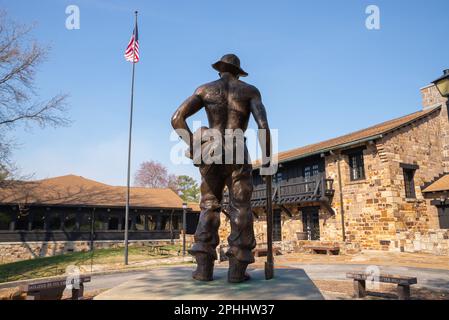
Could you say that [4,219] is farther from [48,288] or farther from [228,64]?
[228,64]

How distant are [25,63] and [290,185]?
16.2 m

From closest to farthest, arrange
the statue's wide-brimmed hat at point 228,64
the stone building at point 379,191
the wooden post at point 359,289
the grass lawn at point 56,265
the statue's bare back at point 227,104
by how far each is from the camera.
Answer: the statue's bare back at point 227,104 < the statue's wide-brimmed hat at point 228,64 < the wooden post at point 359,289 < the grass lawn at point 56,265 < the stone building at point 379,191

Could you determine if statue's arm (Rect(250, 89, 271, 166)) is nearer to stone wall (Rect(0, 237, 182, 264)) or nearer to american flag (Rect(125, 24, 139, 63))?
american flag (Rect(125, 24, 139, 63))

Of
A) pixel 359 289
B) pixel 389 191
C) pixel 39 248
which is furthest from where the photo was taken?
pixel 39 248

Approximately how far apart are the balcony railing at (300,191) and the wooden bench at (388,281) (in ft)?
33.4

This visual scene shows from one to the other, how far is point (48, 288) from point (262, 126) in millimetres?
4383

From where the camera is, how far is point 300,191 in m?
19.8

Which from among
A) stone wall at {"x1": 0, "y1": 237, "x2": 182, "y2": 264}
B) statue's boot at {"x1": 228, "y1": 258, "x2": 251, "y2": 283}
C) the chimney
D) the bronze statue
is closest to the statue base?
statue's boot at {"x1": 228, "y1": 258, "x2": 251, "y2": 283}

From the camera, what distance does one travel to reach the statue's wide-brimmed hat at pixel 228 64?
14.6 ft

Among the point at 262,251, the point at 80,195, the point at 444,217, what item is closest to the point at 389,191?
the point at 444,217

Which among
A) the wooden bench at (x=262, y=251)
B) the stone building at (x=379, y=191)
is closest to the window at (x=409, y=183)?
the stone building at (x=379, y=191)

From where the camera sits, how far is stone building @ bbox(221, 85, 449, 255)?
15906 millimetres

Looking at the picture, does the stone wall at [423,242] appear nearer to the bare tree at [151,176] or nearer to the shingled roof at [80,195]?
the shingled roof at [80,195]
